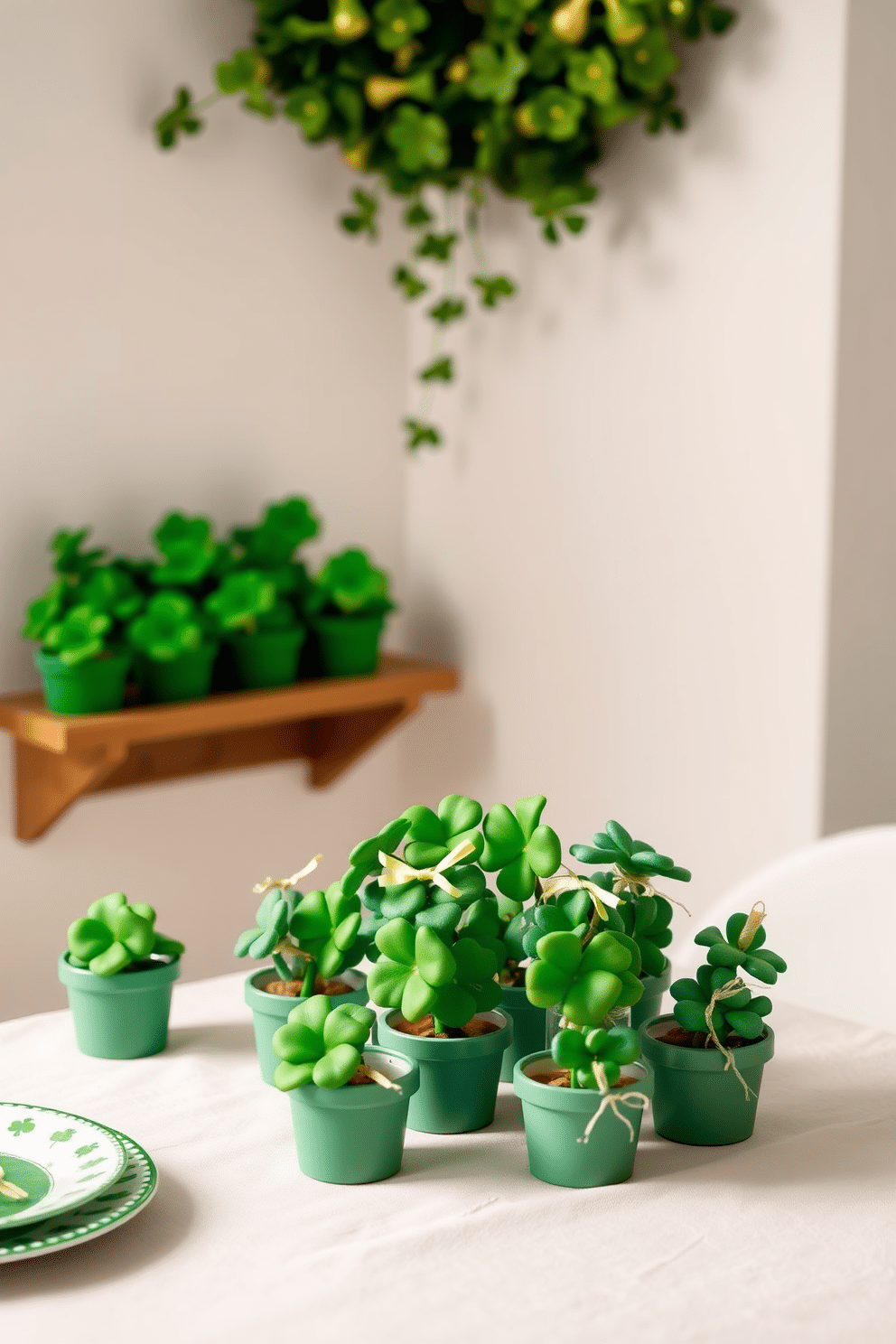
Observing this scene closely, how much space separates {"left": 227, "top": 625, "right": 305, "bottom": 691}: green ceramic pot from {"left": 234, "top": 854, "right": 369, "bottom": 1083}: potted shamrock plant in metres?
0.92

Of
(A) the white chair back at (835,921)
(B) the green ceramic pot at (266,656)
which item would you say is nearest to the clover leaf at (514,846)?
(A) the white chair back at (835,921)

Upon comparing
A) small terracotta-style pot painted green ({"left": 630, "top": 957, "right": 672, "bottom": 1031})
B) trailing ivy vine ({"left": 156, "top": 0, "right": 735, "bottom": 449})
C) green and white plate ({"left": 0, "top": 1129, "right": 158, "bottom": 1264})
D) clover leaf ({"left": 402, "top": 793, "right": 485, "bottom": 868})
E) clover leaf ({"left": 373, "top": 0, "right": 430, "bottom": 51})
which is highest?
clover leaf ({"left": 373, "top": 0, "right": 430, "bottom": 51})

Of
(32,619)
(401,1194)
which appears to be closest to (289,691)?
(32,619)

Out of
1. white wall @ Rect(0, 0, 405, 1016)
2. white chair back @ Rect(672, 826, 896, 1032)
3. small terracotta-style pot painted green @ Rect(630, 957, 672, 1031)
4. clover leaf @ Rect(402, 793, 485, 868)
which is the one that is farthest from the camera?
white wall @ Rect(0, 0, 405, 1016)

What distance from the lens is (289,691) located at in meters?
1.99

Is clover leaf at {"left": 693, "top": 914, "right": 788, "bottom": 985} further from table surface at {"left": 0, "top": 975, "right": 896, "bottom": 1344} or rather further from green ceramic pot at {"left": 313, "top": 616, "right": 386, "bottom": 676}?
green ceramic pot at {"left": 313, "top": 616, "right": 386, "bottom": 676}

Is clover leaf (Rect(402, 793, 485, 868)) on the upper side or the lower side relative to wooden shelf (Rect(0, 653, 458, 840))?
upper

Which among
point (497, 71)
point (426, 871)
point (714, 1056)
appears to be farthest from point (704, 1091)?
point (497, 71)

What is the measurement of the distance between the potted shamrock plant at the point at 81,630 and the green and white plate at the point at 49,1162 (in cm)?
86

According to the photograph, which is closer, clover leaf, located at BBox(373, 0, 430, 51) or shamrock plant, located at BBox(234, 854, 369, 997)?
shamrock plant, located at BBox(234, 854, 369, 997)

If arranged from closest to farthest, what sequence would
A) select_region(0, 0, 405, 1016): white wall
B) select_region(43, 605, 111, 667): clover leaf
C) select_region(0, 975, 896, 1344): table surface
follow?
1. select_region(0, 975, 896, 1344): table surface
2. select_region(43, 605, 111, 667): clover leaf
3. select_region(0, 0, 405, 1016): white wall

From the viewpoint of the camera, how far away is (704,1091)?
0.96 m

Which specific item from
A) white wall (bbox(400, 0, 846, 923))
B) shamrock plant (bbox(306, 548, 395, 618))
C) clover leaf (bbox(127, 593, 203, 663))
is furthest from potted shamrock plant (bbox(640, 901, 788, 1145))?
shamrock plant (bbox(306, 548, 395, 618))

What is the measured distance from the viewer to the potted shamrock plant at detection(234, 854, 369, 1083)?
1.00 m
